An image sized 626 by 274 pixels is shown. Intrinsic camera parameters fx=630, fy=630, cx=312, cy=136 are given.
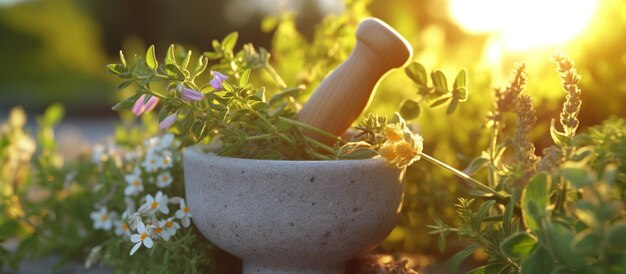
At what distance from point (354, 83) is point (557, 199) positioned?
0.45m

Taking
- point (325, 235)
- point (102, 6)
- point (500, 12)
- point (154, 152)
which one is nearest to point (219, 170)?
point (325, 235)

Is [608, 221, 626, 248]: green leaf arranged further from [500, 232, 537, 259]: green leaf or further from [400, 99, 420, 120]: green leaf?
[400, 99, 420, 120]: green leaf

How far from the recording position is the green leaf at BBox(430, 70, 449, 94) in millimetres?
1325

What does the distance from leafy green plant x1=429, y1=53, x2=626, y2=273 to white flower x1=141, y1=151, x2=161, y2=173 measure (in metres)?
0.73

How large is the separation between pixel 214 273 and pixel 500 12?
1528 mm

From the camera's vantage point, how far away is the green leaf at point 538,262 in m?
0.92

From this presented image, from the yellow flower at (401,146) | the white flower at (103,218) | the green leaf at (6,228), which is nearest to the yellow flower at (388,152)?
the yellow flower at (401,146)

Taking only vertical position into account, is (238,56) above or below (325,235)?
above

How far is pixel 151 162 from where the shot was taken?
1.52 m

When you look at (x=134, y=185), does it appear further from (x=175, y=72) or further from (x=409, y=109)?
(x=409, y=109)

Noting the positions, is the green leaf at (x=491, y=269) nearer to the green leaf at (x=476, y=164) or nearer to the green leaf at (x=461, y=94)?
the green leaf at (x=476, y=164)

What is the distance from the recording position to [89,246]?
1839mm

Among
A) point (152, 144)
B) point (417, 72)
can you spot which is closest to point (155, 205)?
point (152, 144)

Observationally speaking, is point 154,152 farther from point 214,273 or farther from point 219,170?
point 219,170
